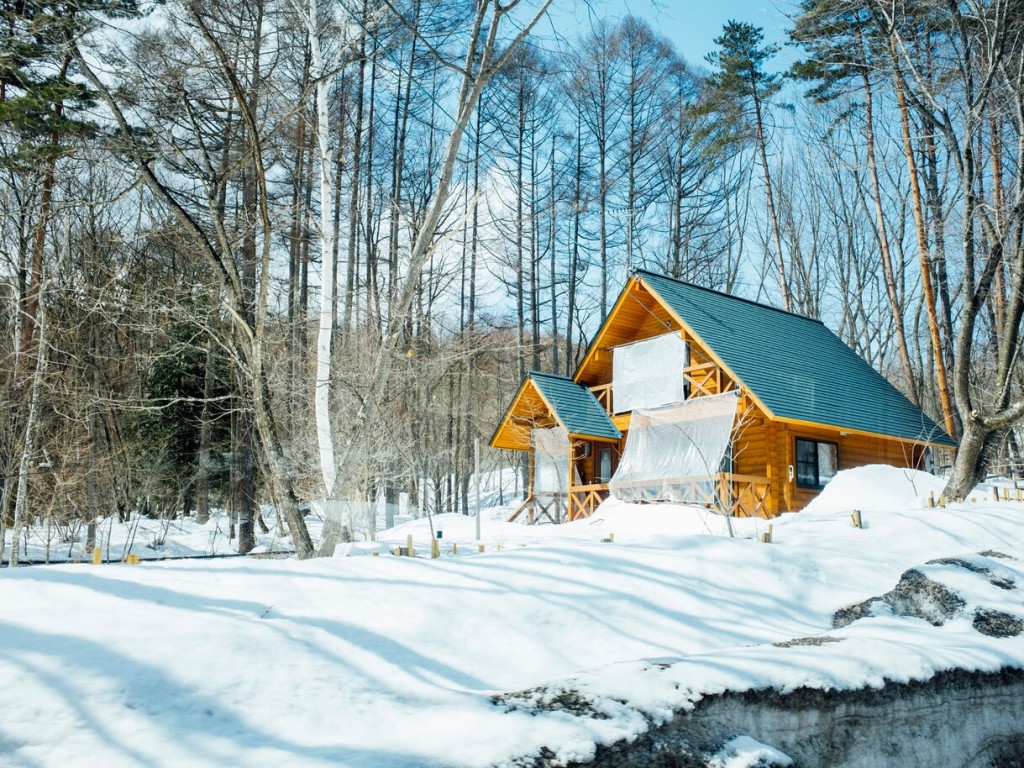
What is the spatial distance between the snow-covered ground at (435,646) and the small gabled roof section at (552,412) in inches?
401

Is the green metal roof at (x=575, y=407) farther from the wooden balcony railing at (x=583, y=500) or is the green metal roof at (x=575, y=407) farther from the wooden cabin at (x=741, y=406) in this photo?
the wooden balcony railing at (x=583, y=500)

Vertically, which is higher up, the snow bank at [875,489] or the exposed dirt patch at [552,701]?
the snow bank at [875,489]

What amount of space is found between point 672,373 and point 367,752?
1450 cm

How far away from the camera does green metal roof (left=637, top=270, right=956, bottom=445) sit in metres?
15.7

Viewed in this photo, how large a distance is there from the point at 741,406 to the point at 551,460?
546cm

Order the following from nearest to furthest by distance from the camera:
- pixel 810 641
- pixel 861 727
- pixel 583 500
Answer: pixel 861 727, pixel 810 641, pixel 583 500

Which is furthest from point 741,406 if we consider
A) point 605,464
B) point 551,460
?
point 551,460

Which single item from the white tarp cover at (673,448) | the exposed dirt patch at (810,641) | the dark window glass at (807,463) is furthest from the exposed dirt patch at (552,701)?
Result: the dark window glass at (807,463)

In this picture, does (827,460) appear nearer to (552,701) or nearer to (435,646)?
(435,646)

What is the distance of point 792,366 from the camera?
1708cm

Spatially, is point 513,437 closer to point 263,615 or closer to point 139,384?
point 139,384

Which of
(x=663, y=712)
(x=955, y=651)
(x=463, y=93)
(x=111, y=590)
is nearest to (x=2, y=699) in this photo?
(x=111, y=590)

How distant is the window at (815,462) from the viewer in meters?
16.4

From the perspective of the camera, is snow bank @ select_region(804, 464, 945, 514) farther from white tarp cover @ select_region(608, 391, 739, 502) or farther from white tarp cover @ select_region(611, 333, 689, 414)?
white tarp cover @ select_region(611, 333, 689, 414)
